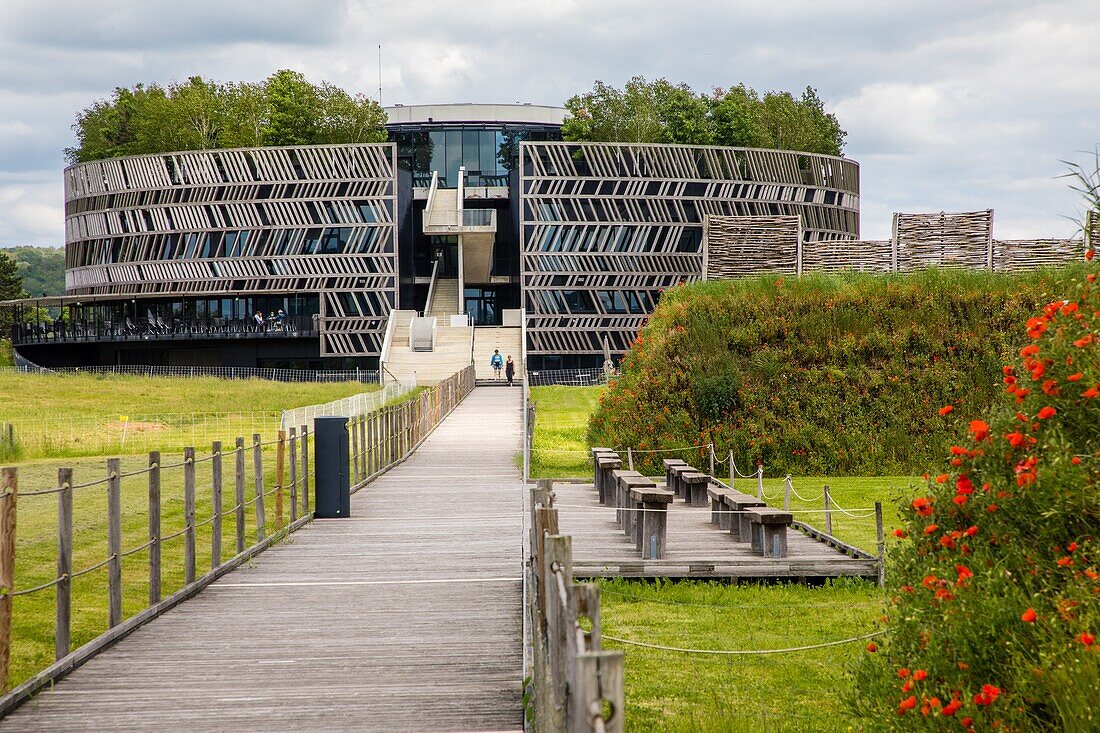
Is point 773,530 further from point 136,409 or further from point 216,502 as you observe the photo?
point 136,409

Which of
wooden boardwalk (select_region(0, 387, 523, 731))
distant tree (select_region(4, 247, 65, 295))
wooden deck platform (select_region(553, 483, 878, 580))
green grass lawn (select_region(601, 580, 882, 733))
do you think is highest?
distant tree (select_region(4, 247, 65, 295))

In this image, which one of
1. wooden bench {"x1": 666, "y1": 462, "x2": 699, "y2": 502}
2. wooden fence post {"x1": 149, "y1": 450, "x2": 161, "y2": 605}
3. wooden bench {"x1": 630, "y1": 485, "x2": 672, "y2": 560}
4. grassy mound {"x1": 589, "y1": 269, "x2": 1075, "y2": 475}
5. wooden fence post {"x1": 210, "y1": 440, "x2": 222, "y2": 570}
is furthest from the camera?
grassy mound {"x1": 589, "y1": 269, "x2": 1075, "y2": 475}

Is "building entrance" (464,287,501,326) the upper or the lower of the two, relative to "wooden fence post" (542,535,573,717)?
upper

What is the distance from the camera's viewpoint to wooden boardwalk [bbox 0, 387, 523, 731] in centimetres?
692

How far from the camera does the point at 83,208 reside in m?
75.9

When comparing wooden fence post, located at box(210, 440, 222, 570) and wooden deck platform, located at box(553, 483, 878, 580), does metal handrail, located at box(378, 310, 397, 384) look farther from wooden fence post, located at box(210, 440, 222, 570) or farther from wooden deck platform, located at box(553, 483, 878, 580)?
wooden fence post, located at box(210, 440, 222, 570)

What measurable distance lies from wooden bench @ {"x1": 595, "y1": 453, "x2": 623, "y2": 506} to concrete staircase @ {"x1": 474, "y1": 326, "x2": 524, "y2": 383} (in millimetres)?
33369

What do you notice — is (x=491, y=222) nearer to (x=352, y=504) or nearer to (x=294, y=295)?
(x=294, y=295)

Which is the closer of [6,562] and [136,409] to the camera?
[6,562]

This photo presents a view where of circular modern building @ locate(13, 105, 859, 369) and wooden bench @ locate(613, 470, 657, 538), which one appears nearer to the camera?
wooden bench @ locate(613, 470, 657, 538)

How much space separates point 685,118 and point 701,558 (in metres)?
70.8

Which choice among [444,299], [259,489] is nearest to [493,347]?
[444,299]

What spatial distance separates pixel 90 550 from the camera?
13.5 m

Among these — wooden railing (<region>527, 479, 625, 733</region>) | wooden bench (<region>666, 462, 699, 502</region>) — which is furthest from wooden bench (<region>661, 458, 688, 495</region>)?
wooden railing (<region>527, 479, 625, 733</region>)
